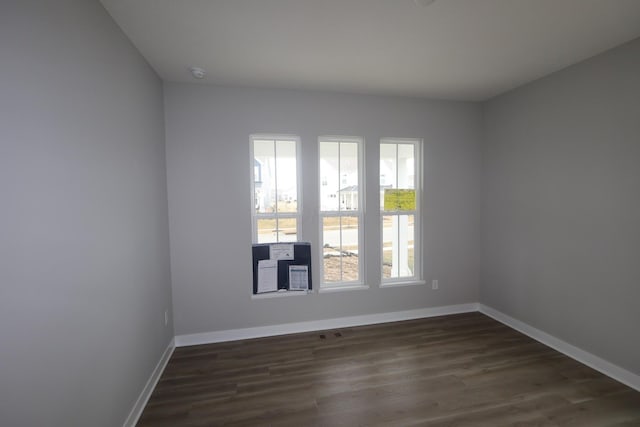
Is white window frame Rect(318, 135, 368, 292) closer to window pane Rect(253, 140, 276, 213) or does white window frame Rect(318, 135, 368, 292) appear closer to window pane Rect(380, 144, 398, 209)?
window pane Rect(380, 144, 398, 209)

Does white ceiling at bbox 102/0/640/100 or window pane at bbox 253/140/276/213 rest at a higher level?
white ceiling at bbox 102/0/640/100

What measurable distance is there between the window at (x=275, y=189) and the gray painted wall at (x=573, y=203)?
2.44 metres

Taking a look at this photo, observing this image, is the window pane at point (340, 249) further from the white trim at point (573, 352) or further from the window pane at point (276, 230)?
the white trim at point (573, 352)

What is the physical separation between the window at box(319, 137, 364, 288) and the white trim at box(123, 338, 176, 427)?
169 cm

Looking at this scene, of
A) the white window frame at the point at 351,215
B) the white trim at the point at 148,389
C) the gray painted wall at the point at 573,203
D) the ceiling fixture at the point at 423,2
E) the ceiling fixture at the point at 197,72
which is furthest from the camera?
the white window frame at the point at 351,215

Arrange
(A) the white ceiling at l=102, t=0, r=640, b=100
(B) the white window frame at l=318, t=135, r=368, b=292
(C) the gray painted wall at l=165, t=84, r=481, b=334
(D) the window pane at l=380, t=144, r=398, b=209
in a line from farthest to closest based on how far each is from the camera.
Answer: (D) the window pane at l=380, t=144, r=398, b=209 < (B) the white window frame at l=318, t=135, r=368, b=292 < (C) the gray painted wall at l=165, t=84, r=481, b=334 < (A) the white ceiling at l=102, t=0, r=640, b=100

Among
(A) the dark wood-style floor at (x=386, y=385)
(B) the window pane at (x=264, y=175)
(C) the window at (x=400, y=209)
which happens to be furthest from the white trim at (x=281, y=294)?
(C) the window at (x=400, y=209)

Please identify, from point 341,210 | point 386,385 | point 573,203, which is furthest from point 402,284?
point 573,203

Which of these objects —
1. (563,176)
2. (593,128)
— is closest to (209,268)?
(563,176)

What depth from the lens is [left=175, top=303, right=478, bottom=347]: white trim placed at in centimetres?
297

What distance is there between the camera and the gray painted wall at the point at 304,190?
288 centimetres

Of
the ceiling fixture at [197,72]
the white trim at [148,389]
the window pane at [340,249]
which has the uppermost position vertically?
the ceiling fixture at [197,72]

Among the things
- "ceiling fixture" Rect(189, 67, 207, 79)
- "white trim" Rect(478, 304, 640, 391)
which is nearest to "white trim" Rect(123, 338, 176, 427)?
"ceiling fixture" Rect(189, 67, 207, 79)

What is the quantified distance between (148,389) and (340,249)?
2177 millimetres
